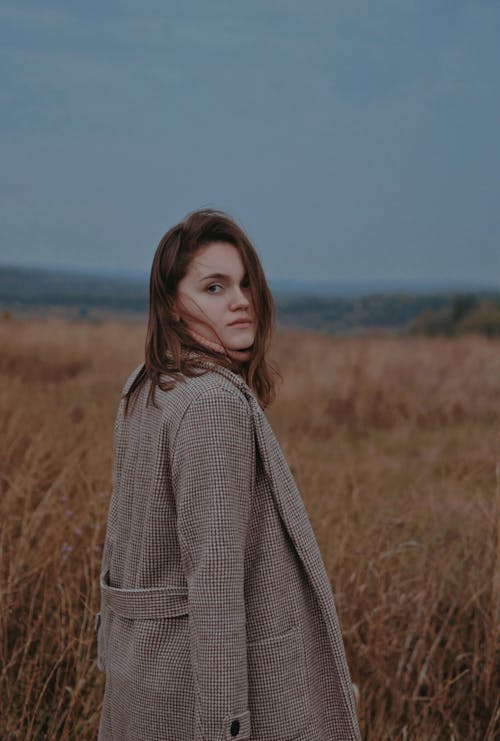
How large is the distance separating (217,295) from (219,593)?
1.60ft

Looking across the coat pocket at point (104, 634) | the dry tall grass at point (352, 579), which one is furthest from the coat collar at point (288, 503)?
the dry tall grass at point (352, 579)

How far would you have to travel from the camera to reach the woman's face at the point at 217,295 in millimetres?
1337

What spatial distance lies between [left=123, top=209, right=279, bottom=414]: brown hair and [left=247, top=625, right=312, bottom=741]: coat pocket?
424mm

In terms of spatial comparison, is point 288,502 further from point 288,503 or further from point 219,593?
point 219,593

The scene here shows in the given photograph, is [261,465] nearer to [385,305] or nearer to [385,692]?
[385,692]

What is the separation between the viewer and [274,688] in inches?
48.1

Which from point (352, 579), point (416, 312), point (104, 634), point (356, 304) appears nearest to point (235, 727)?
point (104, 634)

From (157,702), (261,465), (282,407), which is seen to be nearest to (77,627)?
(157,702)

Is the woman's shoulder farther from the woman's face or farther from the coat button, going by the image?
the coat button

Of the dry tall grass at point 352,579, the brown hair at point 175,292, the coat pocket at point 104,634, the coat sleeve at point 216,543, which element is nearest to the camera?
the coat sleeve at point 216,543

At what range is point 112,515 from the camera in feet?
4.81

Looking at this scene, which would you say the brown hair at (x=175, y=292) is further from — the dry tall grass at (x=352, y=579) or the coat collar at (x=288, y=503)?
the dry tall grass at (x=352, y=579)

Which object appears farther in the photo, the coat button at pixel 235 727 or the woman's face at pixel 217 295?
the woman's face at pixel 217 295

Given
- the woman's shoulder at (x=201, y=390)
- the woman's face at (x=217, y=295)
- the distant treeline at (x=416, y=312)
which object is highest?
the woman's face at (x=217, y=295)
